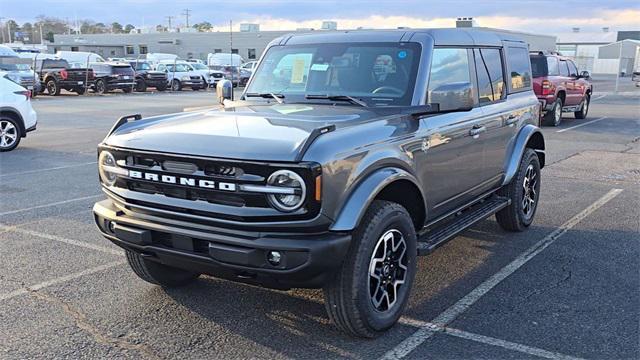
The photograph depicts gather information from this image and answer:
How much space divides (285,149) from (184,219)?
0.77 metres

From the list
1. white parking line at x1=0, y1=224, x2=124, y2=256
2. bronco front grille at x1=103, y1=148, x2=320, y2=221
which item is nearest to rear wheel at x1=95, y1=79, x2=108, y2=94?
white parking line at x1=0, y1=224, x2=124, y2=256

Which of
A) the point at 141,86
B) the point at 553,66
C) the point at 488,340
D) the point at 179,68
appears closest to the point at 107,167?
the point at 488,340

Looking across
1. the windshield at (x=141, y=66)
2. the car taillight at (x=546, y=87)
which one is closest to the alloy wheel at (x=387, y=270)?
the car taillight at (x=546, y=87)

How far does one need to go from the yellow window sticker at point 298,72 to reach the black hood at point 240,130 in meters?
0.44

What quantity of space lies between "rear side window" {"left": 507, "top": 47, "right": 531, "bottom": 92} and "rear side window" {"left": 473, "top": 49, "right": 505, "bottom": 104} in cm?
31

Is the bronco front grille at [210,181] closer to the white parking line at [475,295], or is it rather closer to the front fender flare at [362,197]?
the front fender flare at [362,197]

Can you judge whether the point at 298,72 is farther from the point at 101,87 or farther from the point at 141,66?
the point at 141,66

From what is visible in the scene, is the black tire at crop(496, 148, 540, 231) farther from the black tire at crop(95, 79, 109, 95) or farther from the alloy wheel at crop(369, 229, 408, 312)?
the black tire at crop(95, 79, 109, 95)

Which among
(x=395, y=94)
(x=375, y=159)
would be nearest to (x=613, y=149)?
(x=395, y=94)

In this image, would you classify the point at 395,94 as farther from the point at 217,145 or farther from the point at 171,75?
the point at 171,75

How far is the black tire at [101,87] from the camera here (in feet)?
98.0

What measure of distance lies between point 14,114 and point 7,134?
43 cm

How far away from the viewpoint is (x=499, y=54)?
5883mm

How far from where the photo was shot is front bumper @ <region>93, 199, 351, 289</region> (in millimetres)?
3207
